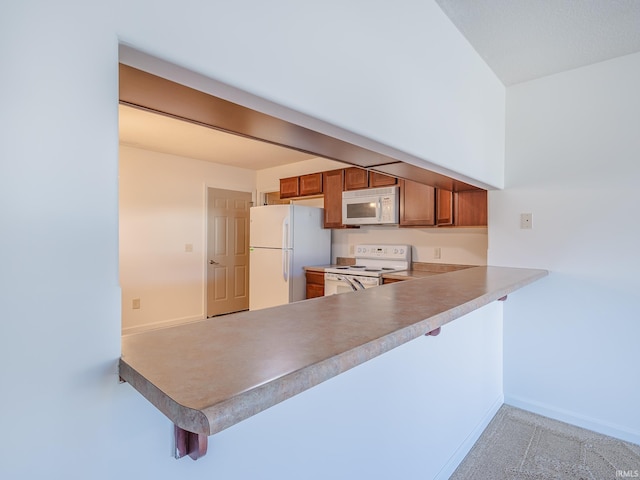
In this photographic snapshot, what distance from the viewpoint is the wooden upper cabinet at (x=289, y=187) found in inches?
177

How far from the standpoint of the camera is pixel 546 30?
1.81 metres

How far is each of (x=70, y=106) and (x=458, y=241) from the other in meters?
3.37

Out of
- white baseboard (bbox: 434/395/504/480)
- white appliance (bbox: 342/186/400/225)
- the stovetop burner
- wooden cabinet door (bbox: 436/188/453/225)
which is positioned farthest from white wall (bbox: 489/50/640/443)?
the stovetop burner

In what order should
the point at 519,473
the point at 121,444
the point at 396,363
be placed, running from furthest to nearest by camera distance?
1. the point at 519,473
2. the point at 396,363
3. the point at 121,444

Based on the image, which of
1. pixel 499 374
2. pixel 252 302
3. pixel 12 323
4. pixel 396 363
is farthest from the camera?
pixel 252 302

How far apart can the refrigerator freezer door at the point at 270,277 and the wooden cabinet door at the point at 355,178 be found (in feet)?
3.54

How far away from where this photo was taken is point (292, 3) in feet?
2.99

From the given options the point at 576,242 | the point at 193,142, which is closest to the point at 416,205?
the point at 576,242

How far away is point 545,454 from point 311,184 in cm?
341

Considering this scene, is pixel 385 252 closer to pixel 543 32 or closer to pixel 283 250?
pixel 283 250

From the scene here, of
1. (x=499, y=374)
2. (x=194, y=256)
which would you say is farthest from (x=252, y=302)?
(x=499, y=374)

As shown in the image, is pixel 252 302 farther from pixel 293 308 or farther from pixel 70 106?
pixel 70 106

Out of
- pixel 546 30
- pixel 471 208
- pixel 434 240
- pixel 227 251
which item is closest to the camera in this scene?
pixel 546 30

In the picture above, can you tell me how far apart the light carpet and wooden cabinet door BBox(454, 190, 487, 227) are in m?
1.55
